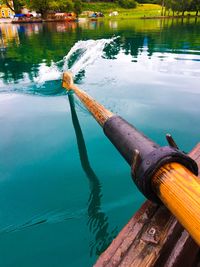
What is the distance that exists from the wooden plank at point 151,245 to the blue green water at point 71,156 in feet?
4.16

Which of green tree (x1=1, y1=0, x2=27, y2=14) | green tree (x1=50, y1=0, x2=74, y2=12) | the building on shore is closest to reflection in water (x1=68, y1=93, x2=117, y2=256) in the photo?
green tree (x1=50, y1=0, x2=74, y2=12)

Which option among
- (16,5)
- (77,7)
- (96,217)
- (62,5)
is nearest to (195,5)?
(77,7)

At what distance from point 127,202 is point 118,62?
1086 cm

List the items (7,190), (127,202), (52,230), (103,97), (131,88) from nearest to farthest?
(52,230)
(127,202)
(7,190)
(103,97)
(131,88)

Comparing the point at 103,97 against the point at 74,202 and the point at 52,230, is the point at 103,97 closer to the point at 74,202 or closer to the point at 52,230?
the point at 74,202

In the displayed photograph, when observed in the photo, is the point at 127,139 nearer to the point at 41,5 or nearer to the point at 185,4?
the point at 41,5

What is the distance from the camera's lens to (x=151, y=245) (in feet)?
5.65

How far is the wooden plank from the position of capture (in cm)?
163

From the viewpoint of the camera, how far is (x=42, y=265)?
9.20ft

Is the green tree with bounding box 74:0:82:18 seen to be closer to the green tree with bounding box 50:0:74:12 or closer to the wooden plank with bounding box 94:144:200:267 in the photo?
the green tree with bounding box 50:0:74:12

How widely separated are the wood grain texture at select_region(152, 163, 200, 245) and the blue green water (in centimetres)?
164

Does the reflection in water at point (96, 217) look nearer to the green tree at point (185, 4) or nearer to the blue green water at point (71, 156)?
the blue green water at point (71, 156)

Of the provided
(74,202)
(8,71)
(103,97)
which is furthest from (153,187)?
(8,71)

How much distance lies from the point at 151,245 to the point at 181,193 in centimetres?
47
